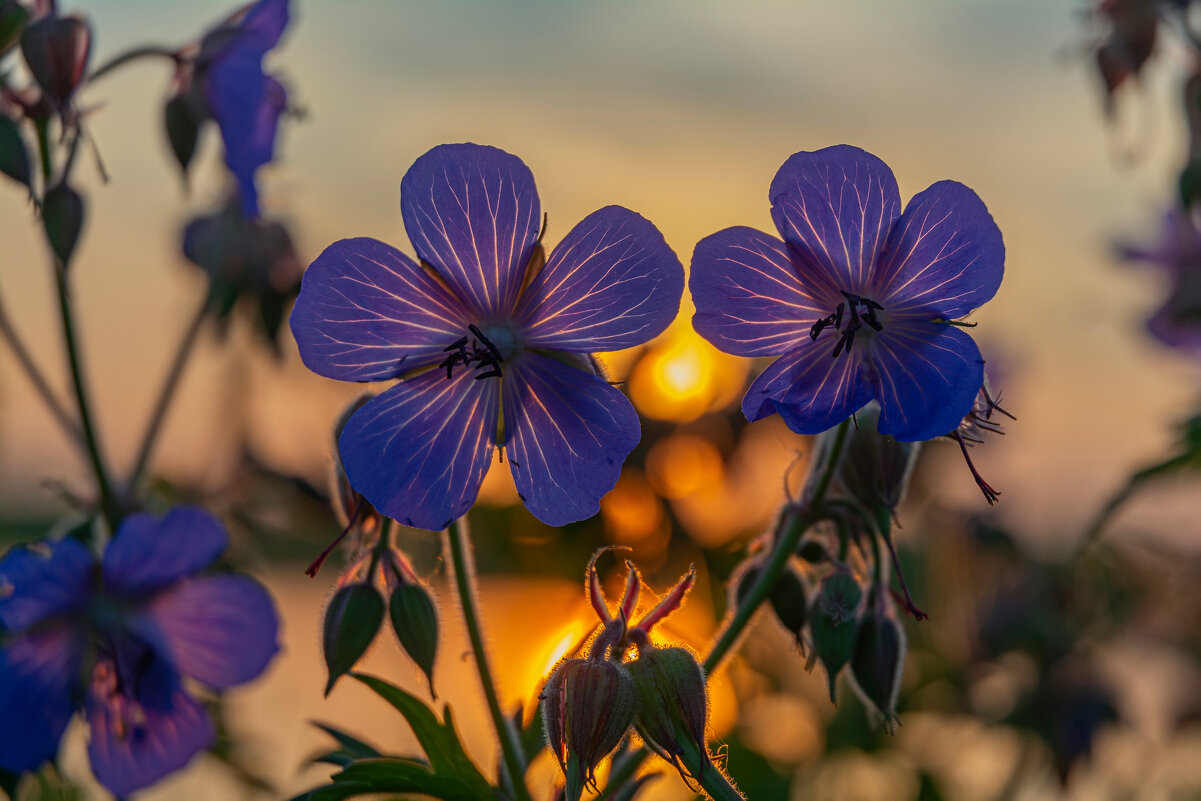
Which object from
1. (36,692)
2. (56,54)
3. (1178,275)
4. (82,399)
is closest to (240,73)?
(56,54)

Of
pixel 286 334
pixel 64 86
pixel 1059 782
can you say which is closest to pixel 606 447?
pixel 64 86

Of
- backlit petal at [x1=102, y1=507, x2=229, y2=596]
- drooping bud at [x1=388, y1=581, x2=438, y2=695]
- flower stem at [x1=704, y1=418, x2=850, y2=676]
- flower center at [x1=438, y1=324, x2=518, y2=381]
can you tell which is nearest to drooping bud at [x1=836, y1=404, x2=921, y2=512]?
flower stem at [x1=704, y1=418, x2=850, y2=676]

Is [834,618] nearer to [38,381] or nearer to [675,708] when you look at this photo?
[675,708]

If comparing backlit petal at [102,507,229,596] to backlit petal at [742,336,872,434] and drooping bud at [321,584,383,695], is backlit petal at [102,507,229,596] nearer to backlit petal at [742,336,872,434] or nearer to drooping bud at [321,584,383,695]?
drooping bud at [321,584,383,695]

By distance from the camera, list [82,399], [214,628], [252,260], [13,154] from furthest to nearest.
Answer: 1. [252,260]
2. [214,628]
3. [82,399]
4. [13,154]

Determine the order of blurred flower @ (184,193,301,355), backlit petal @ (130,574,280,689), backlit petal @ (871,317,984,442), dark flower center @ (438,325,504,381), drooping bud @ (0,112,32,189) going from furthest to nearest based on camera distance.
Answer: blurred flower @ (184,193,301,355), backlit petal @ (130,574,280,689), drooping bud @ (0,112,32,189), dark flower center @ (438,325,504,381), backlit petal @ (871,317,984,442)

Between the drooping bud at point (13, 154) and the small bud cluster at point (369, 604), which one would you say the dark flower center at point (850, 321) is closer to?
the small bud cluster at point (369, 604)

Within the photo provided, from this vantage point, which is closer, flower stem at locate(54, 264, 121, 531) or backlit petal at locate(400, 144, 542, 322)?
backlit petal at locate(400, 144, 542, 322)

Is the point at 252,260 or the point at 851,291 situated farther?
the point at 252,260

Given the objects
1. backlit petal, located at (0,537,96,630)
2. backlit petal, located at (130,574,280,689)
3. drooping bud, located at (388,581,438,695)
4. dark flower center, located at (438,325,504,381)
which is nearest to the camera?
dark flower center, located at (438,325,504,381)
